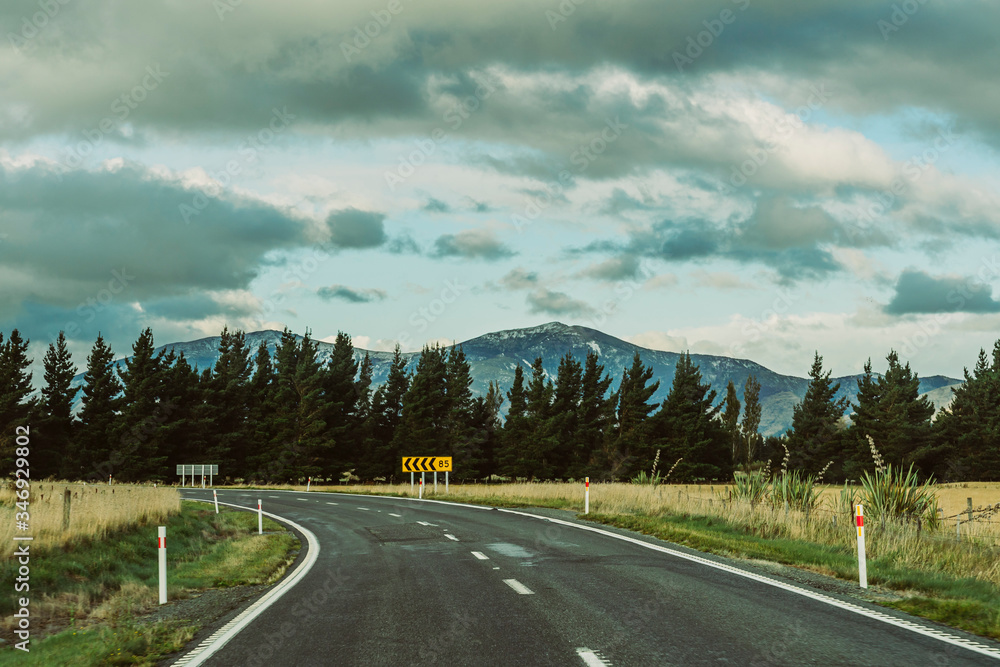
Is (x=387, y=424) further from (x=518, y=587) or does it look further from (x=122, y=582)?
(x=518, y=587)

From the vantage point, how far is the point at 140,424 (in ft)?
221

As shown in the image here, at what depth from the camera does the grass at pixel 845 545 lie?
940 cm

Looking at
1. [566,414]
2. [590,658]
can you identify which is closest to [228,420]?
[566,414]

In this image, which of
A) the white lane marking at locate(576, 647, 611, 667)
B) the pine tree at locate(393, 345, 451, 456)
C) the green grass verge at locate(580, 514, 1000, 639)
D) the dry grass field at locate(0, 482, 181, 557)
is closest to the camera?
the white lane marking at locate(576, 647, 611, 667)

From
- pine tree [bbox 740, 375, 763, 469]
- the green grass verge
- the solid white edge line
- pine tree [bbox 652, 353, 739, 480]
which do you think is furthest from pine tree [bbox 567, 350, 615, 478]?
the solid white edge line

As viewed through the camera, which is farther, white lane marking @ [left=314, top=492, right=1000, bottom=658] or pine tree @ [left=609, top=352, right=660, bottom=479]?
pine tree @ [left=609, top=352, right=660, bottom=479]

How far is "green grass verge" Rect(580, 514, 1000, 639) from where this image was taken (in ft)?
27.5

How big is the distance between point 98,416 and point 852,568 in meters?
70.8

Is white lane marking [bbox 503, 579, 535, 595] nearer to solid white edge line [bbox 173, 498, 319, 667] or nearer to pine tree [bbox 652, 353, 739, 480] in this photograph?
solid white edge line [bbox 173, 498, 319, 667]

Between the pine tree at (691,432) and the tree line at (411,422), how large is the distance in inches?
8.7

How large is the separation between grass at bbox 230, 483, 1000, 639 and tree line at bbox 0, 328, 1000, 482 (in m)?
54.8

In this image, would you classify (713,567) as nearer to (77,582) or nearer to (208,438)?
(77,582)

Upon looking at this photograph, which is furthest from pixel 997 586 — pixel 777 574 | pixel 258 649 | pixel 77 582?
pixel 77 582

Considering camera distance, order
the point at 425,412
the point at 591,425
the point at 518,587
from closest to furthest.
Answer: the point at 518,587, the point at 425,412, the point at 591,425
